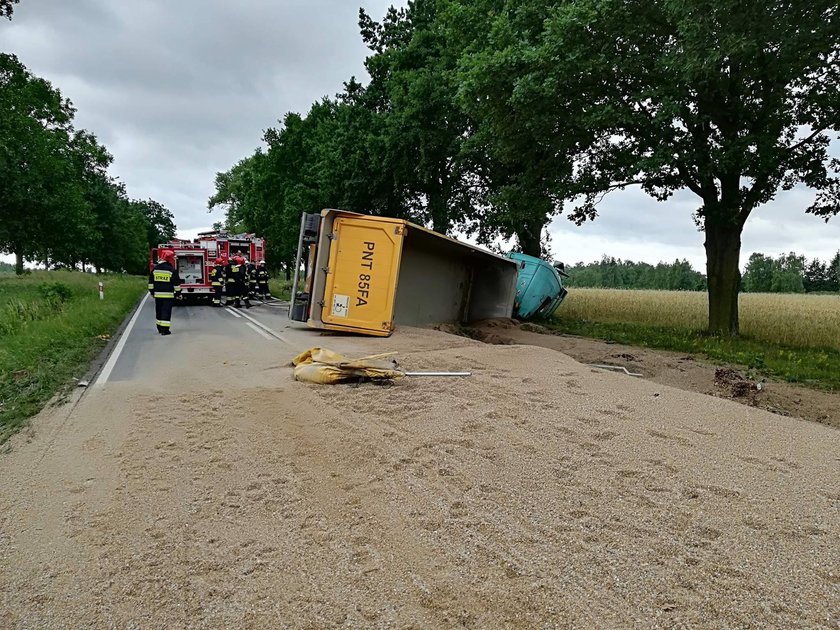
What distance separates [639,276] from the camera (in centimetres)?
10531

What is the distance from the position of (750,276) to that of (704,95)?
101 metres

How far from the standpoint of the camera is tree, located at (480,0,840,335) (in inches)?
330

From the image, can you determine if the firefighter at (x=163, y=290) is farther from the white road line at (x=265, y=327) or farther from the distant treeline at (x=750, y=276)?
the distant treeline at (x=750, y=276)

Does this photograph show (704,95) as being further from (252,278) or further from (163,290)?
(252,278)

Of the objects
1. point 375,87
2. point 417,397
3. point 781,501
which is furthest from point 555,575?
point 375,87

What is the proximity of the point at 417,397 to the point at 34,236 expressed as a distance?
2956 cm

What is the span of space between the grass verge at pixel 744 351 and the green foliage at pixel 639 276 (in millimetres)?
82121

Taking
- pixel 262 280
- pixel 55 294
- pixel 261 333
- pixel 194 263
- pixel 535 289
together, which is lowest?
pixel 55 294

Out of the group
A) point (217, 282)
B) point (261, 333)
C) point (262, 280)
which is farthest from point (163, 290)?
point (262, 280)

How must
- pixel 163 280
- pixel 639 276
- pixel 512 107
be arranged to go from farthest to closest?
pixel 639 276 → pixel 512 107 → pixel 163 280

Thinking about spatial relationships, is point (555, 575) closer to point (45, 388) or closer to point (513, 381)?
point (513, 381)

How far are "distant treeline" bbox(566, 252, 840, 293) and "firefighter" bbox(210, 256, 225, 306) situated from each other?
7270cm

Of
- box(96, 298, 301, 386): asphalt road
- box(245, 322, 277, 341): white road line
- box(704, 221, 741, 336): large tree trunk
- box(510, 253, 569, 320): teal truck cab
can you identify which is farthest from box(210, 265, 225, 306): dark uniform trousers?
box(704, 221, 741, 336): large tree trunk

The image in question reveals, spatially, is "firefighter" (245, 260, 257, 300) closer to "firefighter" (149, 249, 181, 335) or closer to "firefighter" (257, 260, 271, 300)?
"firefighter" (257, 260, 271, 300)
